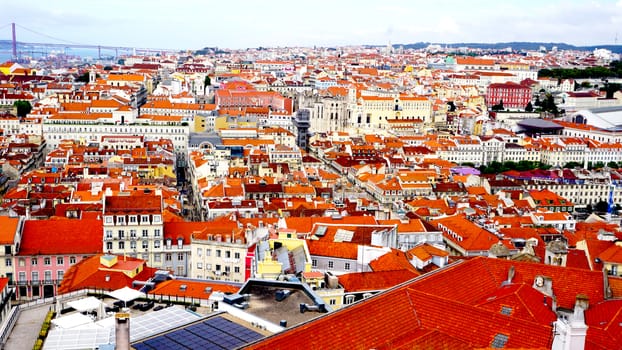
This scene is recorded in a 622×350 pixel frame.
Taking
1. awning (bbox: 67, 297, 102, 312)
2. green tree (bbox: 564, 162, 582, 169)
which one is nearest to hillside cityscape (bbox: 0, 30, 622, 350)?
awning (bbox: 67, 297, 102, 312)

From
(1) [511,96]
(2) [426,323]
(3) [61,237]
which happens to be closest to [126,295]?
(2) [426,323]

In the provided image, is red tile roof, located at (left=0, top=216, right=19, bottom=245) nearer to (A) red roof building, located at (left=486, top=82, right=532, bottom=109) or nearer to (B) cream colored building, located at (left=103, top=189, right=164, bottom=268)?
(B) cream colored building, located at (left=103, top=189, right=164, bottom=268)

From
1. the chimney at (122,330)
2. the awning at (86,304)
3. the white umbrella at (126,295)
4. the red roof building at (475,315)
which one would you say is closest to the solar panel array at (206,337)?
the chimney at (122,330)

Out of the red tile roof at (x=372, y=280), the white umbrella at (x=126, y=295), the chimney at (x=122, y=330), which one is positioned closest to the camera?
the chimney at (x=122, y=330)

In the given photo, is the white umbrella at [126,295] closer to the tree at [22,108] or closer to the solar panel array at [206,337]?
the solar panel array at [206,337]

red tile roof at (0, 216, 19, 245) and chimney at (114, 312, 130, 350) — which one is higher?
chimney at (114, 312, 130, 350)

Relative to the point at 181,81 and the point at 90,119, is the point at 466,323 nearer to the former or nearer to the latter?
the point at 90,119

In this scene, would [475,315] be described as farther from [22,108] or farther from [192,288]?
[22,108]
